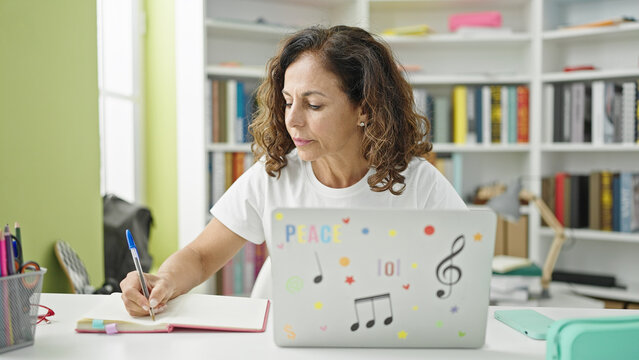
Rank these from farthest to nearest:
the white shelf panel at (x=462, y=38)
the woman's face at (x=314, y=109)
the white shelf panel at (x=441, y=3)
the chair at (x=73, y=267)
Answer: the white shelf panel at (x=441, y=3)
the white shelf panel at (x=462, y=38)
the chair at (x=73, y=267)
the woman's face at (x=314, y=109)

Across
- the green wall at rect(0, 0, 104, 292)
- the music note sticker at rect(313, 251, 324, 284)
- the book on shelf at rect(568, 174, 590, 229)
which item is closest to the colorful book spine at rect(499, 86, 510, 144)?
the book on shelf at rect(568, 174, 590, 229)

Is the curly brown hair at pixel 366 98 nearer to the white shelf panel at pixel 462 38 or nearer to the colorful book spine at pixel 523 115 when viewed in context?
the white shelf panel at pixel 462 38

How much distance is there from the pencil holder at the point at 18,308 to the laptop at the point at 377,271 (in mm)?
392

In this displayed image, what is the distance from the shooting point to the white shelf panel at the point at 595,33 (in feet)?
9.78

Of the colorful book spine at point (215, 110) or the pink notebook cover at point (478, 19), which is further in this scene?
the pink notebook cover at point (478, 19)

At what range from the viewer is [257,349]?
944 mm

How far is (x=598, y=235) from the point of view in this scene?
121 inches

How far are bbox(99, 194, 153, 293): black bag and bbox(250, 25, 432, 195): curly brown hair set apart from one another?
104 centimetres

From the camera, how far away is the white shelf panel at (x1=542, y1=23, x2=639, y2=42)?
298cm

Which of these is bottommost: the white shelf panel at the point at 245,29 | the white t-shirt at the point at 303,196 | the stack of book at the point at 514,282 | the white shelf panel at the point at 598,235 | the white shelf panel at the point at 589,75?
the stack of book at the point at 514,282

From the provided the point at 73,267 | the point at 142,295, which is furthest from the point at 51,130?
the point at 142,295

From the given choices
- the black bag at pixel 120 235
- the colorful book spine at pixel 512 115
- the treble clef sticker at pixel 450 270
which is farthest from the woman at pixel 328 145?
the colorful book spine at pixel 512 115

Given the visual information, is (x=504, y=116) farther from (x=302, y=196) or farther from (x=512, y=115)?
(x=302, y=196)

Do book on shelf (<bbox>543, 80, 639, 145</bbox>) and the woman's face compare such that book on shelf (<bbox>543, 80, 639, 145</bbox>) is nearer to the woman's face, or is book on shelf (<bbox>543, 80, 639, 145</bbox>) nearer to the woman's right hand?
the woman's face
